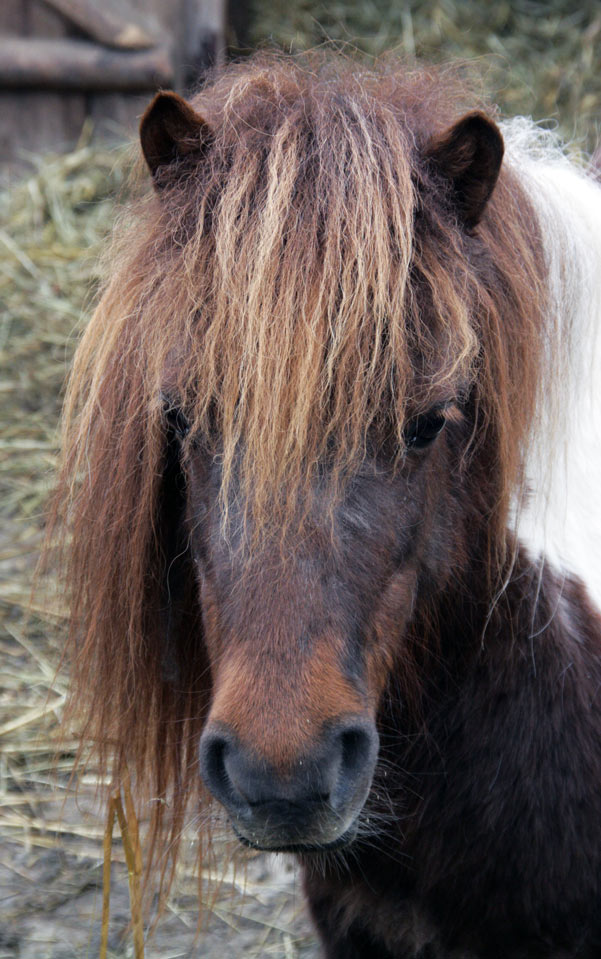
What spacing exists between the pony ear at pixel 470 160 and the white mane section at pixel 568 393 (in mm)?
195

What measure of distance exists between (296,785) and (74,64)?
14.9ft

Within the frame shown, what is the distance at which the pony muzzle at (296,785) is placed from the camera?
125 centimetres

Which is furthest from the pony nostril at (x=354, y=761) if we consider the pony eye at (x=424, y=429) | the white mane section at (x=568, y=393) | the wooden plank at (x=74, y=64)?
the wooden plank at (x=74, y=64)

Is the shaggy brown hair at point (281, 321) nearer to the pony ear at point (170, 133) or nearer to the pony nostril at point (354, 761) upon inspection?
the pony ear at point (170, 133)

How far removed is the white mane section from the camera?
1.71 metres

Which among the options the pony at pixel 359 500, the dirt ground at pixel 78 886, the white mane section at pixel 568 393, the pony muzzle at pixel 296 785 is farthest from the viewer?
the dirt ground at pixel 78 886

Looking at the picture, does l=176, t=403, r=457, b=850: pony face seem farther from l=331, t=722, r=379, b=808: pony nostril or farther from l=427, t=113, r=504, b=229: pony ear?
l=427, t=113, r=504, b=229: pony ear

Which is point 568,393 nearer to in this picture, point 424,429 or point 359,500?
point 424,429

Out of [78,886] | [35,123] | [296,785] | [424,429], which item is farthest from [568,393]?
[35,123]

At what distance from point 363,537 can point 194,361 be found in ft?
1.16

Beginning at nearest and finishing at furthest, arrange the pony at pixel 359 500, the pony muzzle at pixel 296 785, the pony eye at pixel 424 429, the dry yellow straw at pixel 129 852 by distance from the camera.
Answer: the pony muzzle at pixel 296 785, the pony at pixel 359 500, the pony eye at pixel 424 429, the dry yellow straw at pixel 129 852

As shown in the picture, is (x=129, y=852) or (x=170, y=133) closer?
(x=170, y=133)

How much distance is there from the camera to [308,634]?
1332mm

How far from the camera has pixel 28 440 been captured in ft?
13.6
